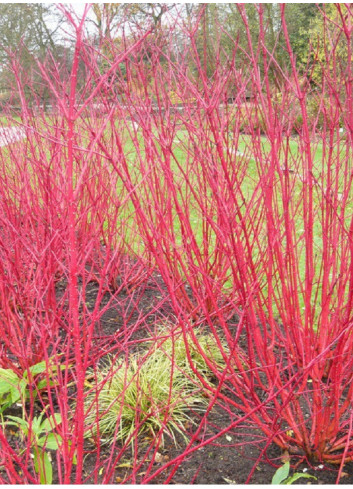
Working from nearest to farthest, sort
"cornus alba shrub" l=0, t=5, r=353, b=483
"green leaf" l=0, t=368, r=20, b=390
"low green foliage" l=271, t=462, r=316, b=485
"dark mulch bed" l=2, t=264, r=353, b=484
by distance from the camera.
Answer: "cornus alba shrub" l=0, t=5, r=353, b=483, "low green foliage" l=271, t=462, r=316, b=485, "dark mulch bed" l=2, t=264, r=353, b=484, "green leaf" l=0, t=368, r=20, b=390

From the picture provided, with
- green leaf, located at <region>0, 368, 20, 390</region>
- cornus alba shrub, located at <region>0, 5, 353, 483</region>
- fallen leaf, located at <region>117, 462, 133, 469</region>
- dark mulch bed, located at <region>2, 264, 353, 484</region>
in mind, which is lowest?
dark mulch bed, located at <region>2, 264, 353, 484</region>

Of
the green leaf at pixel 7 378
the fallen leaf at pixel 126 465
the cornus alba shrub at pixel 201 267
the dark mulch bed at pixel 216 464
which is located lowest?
the dark mulch bed at pixel 216 464

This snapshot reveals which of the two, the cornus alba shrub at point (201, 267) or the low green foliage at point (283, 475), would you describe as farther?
the low green foliage at point (283, 475)

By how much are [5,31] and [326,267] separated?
33.0ft

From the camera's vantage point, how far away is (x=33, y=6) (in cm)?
898

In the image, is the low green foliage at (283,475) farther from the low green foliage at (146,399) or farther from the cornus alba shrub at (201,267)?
the low green foliage at (146,399)

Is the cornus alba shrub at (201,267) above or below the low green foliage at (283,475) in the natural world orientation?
above

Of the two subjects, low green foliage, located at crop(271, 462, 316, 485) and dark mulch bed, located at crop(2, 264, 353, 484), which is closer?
low green foliage, located at crop(271, 462, 316, 485)

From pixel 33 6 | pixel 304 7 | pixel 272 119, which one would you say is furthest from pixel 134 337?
pixel 33 6

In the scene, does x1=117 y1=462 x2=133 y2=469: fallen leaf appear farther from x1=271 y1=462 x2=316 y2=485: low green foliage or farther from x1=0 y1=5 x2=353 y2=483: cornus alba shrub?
x1=271 y1=462 x2=316 y2=485: low green foliage

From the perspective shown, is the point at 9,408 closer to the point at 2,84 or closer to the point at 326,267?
the point at 326,267

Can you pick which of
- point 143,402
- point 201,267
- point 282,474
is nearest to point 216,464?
point 282,474

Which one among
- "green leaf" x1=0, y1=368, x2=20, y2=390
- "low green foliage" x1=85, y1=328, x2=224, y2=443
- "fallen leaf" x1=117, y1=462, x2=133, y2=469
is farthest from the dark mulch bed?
"green leaf" x1=0, y1=368, x2=20, y2=390

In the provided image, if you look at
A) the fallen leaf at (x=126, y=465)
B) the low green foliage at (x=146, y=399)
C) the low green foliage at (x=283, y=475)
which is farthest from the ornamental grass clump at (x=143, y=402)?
the low green foliage at (x=283, y=475)
